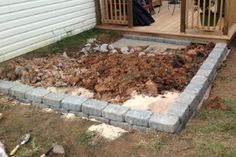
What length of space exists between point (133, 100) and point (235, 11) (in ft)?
12.5

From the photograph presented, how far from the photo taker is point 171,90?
3.96 m

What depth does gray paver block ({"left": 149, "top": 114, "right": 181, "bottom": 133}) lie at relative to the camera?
3.07 m

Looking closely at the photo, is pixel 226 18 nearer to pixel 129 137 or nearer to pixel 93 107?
pixel 93 107

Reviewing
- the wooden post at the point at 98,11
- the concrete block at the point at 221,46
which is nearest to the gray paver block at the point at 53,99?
the concrete block at the point at 221,46

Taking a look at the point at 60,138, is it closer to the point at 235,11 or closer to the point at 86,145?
the point at 86,145

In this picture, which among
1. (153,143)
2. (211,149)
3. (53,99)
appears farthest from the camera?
(53,99)

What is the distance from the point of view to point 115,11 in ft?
22.6

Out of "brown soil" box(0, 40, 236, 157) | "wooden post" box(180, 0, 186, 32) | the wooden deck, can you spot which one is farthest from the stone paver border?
"wooden post" box(180, 0, 186, 32)

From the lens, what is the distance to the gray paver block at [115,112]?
331 cm

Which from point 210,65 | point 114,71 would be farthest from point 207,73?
point 114,71

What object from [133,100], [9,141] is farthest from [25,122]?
[133,100]

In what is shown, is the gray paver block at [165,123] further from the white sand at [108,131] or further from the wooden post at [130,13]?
the wooden post at [130,13]

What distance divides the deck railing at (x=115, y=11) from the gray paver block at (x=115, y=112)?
3481 mm

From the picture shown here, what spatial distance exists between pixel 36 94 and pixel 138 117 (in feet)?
4.65
